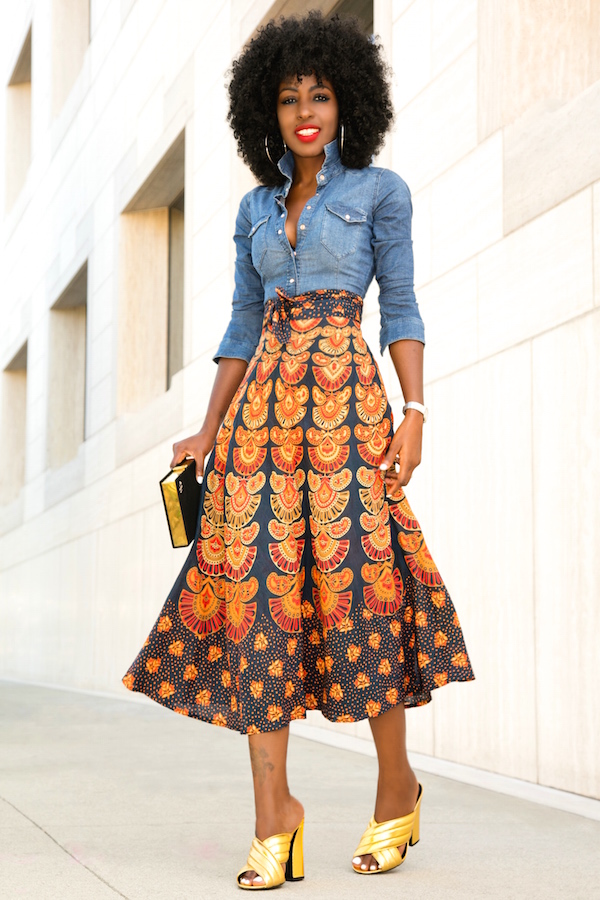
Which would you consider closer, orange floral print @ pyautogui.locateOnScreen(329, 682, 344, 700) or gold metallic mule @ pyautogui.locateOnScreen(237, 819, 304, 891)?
gold metallic mule @ pyautogui.locateOnScreen(237, 819, 304, 891)

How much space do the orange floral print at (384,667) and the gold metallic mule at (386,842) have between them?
36 cm

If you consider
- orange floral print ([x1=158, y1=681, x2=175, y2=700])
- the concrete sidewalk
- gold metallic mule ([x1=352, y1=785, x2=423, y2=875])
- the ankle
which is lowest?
the concrete sidewalk

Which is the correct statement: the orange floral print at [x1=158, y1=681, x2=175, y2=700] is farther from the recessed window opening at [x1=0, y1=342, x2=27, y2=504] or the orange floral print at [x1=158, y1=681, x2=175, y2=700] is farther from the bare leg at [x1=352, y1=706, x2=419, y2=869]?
the recessed window opening at [x1=0, y1=342, x2=27, y2=504]

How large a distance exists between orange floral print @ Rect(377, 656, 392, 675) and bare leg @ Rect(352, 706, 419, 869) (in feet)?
0.34

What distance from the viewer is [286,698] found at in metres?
2.47

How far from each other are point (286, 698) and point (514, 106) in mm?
2999

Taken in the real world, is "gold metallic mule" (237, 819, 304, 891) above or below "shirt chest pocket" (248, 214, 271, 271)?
below

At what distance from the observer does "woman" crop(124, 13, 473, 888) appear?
2.50 metres

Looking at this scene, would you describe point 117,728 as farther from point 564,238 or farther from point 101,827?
point 564,238

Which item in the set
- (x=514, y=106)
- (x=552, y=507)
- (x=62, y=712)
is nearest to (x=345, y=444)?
(x=552, y=507)

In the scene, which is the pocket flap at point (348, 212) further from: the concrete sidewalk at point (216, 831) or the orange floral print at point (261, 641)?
the concrete sidewalk at point (216, 831)

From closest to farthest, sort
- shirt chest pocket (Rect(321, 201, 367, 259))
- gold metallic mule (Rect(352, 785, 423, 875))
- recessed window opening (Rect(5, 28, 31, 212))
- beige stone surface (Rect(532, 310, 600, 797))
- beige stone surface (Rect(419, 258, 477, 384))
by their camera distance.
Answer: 1. gold metallic mule (Rect(352, 785, 423, 875))
2. shirt chest pocket (Rect(321, 201, 367, 259))
3. beige stone surface (Rect(532, 310, 600, 797))
4. beige stone surface (Rect(419, 258, 477, 384))
5. recessed window opening (Rect(5, 28, 31, 212))

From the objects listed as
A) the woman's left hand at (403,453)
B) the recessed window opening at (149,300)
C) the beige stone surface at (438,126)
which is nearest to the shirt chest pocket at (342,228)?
the woman's left hand at (403,453)

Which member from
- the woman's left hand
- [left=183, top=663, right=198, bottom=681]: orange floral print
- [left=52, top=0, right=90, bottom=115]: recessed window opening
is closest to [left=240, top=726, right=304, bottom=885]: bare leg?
[left=183, top=663, right=198, bottom=681]: orange floral print
